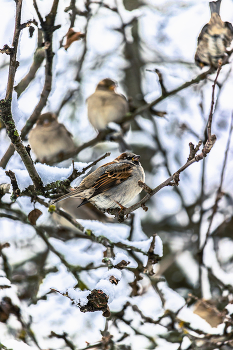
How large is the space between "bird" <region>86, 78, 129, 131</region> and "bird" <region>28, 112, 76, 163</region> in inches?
36.3

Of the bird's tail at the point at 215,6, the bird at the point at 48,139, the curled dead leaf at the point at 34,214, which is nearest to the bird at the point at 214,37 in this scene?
the bird's tail at the point at 215,6

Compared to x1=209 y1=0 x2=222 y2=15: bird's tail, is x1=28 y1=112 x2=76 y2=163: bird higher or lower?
lower

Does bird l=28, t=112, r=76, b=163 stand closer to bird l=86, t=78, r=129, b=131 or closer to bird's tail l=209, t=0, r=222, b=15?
bird l=86, t=78, r=129, b=131

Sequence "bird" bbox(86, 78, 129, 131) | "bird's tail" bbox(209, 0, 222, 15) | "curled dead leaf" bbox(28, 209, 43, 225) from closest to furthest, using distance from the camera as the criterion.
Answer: "curled dead leaf" bbox(28, 209, 43, 225), "bird's tail" bbox(209, 0, 222, 15), "bird" bbox(86, 78, 129, 131)

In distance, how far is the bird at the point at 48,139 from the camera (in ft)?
18.8

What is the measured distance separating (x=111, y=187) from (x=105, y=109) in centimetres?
278

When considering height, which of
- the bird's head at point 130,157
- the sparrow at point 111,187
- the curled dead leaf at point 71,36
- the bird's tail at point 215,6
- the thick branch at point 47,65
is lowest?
the sparrow at point 111,187

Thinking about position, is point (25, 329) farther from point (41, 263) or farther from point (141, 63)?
point (141, 63)

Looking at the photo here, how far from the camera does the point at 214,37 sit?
15.8 ft

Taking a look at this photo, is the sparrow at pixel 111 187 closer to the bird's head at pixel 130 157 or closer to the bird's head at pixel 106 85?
the bird's head at pixel 130 157

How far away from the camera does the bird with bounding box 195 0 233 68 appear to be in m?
4.74

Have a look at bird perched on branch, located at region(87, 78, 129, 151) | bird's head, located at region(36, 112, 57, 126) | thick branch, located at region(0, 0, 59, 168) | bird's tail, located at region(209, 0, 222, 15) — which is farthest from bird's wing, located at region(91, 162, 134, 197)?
bird's tail, located at region(209, 0, 222, 15)

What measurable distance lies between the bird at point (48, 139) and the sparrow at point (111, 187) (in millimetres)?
1541

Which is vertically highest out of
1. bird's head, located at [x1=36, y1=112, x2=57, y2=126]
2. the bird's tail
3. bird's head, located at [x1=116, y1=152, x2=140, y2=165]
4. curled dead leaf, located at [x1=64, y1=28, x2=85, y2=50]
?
the bird's tail
